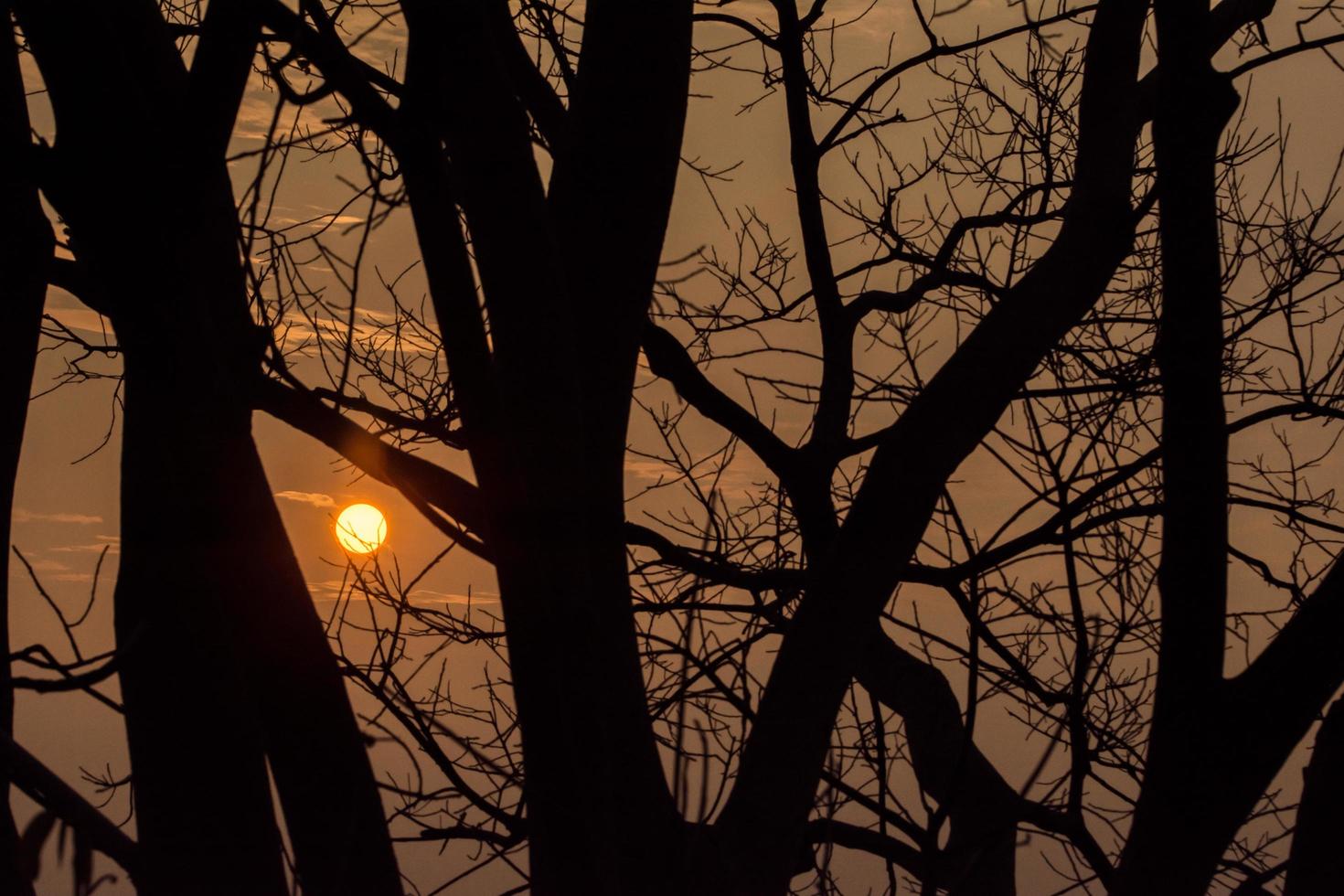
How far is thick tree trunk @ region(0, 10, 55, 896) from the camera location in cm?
256

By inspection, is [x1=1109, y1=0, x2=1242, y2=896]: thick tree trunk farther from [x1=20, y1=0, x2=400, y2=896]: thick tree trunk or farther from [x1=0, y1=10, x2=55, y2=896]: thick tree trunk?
[x1=0, y1=10, x2=55, y2=896]: thick tree trunk

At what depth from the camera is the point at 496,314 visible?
2.17 metres

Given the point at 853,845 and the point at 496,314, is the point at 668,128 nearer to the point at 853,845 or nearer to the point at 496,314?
the point at 496,314

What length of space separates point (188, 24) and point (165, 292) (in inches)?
130

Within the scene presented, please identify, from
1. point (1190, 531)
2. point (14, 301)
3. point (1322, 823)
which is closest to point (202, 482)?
point (14, 301)

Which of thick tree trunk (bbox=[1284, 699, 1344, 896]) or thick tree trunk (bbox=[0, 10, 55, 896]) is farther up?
thick tree trunk (bbox=[0, 10, 55, 896])

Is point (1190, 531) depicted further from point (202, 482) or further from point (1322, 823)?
point (202, 482)

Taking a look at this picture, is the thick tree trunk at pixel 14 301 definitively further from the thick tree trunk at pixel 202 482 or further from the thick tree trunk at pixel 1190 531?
the thick tree trunk at pixel 1190 531

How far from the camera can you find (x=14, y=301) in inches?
102

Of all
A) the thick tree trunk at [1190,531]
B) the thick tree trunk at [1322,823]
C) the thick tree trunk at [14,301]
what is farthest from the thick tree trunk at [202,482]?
the thick tree trunk at [1322,823]

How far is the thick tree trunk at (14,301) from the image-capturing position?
2557 mm

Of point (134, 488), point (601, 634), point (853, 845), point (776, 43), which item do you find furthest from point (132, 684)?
point (776, 43)

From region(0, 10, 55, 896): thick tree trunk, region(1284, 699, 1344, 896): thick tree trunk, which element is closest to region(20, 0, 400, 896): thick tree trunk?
region(0, 10, 55, 896): thick tree trunk

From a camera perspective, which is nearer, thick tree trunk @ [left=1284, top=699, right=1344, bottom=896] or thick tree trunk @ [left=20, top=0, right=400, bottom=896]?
thick tree trunk @ [left=20, top=0, right=400, bottom=896]
